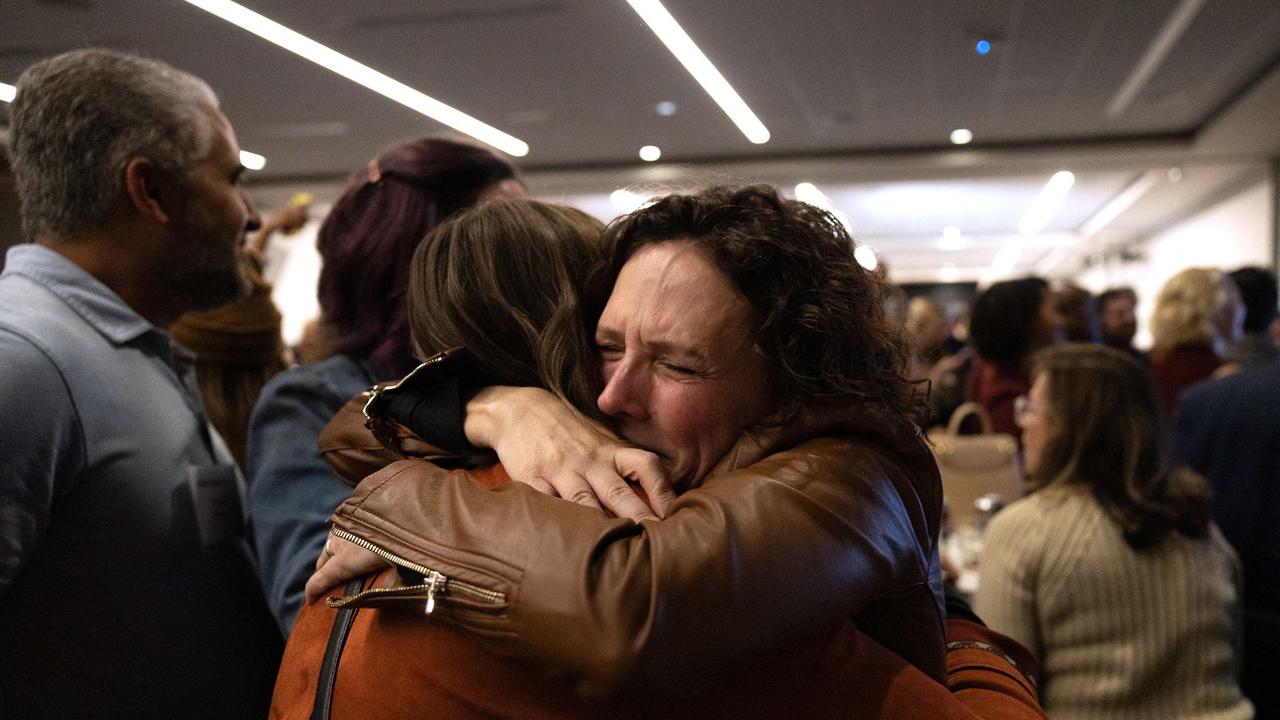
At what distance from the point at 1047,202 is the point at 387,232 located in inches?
418

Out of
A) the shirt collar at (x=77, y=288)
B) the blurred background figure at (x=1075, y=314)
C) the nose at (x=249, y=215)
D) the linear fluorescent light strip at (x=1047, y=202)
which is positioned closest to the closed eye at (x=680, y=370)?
the shirt collar at (x=77, y=288)

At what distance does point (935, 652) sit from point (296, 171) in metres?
5.73

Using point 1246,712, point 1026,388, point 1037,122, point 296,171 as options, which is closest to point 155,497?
point 1246,712

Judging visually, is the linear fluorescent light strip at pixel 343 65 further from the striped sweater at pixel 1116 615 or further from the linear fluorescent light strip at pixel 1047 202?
the linear fluorescent light strip at pixel 1047 202

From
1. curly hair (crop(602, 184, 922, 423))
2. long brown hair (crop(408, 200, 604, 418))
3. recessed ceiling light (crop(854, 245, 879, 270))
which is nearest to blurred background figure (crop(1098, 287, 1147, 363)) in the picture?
recessed ceiling light (crop(854, 245, 879, 270))

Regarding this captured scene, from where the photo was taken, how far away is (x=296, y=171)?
6.00 m

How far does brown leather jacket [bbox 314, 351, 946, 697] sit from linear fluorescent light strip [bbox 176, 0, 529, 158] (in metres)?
1.01

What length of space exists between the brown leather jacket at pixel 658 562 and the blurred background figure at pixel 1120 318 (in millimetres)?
5430

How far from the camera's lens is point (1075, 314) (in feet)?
15.8

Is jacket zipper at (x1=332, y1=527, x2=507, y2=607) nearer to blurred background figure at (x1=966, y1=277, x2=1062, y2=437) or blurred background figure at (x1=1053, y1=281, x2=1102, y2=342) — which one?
blurred background figure at (x1=966, y1=277, x2=1062, y2=437)

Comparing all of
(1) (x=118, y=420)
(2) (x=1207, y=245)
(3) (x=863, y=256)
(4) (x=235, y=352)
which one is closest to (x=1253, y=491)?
(3) (x=863, y=256)

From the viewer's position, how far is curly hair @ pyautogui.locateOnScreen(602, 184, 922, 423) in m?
1.04

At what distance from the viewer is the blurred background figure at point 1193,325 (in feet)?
15.2

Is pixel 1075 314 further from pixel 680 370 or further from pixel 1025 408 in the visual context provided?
pixel 680 370
